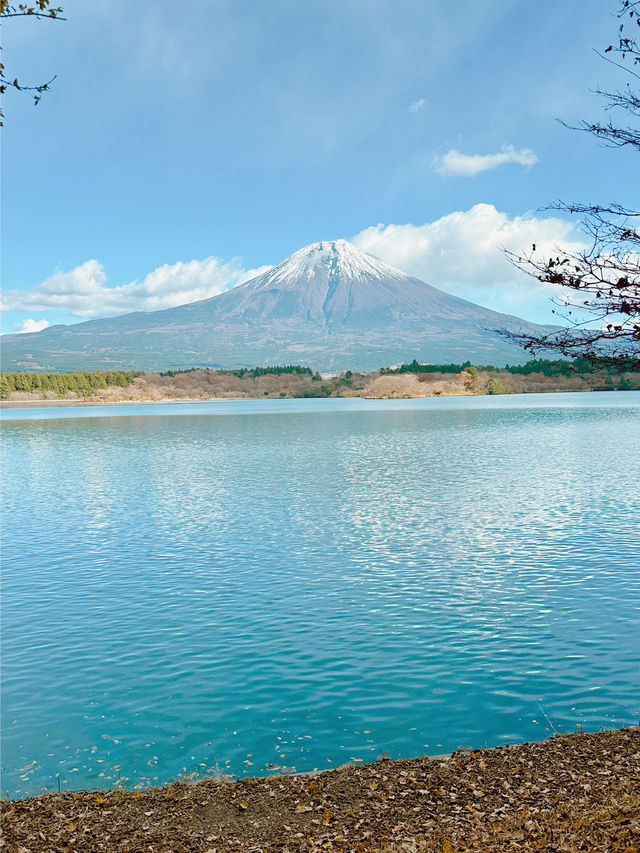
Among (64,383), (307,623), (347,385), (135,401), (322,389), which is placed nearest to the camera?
(307,623)

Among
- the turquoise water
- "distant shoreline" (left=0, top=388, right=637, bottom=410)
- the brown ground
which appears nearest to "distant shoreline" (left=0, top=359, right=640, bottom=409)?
"distant shoreline" (left=0, top=388, right=637, bottom=410)

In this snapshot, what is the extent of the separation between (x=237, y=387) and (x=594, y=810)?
188321mm

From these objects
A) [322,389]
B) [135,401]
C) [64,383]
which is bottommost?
[135,401]

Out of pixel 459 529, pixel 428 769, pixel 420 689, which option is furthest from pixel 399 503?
pixel 428 769

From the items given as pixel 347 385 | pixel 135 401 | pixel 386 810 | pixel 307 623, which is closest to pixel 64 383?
pixel 135 401

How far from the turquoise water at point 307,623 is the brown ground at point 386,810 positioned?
804 mm

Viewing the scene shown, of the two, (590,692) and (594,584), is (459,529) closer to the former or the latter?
(594,584)

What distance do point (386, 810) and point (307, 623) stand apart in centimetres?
633

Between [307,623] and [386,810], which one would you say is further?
[307,623]

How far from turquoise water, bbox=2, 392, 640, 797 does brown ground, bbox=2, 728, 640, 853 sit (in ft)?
2.64

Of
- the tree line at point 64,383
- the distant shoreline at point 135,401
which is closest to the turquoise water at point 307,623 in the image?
the distant shoreline at point 135,401

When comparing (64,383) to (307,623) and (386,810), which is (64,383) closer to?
(307,623)

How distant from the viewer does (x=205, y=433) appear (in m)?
64.6

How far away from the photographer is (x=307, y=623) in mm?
12781
